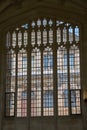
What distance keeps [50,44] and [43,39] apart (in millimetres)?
544

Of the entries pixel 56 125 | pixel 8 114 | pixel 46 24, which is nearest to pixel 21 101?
pixel 8 114

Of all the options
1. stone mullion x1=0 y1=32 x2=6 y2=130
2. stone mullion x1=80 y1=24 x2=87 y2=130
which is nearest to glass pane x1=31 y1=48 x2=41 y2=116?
stone mullion x1=0 y1=32 x2=6 y2=130

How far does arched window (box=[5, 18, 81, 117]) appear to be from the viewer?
23.5 metres

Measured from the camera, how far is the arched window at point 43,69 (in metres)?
23.5

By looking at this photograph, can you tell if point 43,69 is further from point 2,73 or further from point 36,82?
point 2,73

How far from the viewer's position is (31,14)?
2489cm

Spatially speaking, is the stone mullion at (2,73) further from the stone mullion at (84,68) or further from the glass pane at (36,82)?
the stone mullion at (84,68)

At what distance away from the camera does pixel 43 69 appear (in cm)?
2420

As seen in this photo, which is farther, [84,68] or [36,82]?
[36,82]

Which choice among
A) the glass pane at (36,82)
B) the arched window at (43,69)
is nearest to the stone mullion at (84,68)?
the arched window at (43,69)

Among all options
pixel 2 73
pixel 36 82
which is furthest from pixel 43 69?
pixel 2 73

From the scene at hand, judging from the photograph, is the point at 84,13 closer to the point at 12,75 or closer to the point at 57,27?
the point at 57,27

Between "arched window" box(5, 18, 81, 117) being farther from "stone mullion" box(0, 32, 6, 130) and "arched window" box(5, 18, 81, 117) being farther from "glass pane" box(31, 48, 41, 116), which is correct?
"stone mullion" box(0, 32, 6, 130)

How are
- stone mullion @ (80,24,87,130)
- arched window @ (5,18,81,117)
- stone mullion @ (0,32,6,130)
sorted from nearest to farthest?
stone mullion @ (80,24,87,130) < arched window @ (5,18,81,117) < stone mullion @ (0,32,6,130)
